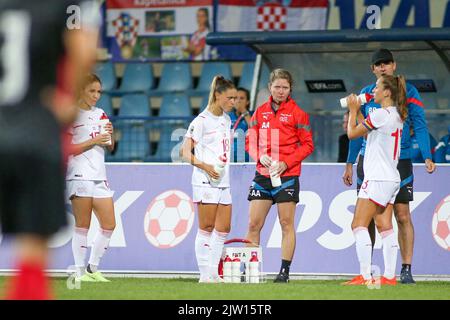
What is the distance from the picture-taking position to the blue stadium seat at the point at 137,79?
819 inches

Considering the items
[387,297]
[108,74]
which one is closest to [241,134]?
[387,297]

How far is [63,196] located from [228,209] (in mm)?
6182

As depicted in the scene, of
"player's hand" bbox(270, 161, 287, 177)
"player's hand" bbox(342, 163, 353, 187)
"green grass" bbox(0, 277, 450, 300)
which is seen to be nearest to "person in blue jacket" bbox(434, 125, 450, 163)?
"player's hand" bbox(342, 163, 353, 187)

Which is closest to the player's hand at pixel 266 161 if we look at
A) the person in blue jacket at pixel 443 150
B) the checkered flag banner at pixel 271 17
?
the person in blue jacket at pixel 443 150

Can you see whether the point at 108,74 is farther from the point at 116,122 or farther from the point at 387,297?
the point at 387,297

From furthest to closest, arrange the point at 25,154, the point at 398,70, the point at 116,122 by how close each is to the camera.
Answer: the point at 116,122
the point at 398,70
the point at 25,154

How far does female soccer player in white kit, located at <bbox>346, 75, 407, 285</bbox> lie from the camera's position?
10.4m

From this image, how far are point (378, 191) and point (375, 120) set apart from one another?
24.6 inches

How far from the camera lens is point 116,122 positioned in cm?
1834

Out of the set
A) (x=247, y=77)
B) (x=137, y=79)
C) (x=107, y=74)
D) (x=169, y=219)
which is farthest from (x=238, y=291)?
(x=107, y=74)

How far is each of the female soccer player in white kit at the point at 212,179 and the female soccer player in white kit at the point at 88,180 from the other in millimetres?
824

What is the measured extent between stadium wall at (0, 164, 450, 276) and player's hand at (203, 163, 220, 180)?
1429 millimetres

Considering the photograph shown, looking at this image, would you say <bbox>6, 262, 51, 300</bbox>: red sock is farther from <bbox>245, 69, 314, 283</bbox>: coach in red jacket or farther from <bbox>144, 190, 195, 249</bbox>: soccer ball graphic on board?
<bbox>144, 190, 195, 249</bbox>: soccer ball graphic on board

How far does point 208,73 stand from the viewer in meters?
20.3
